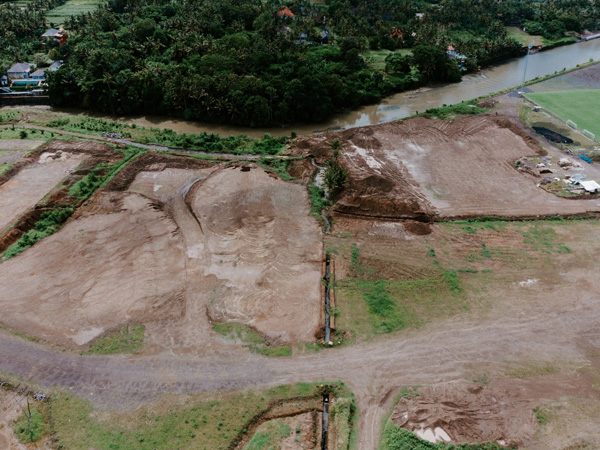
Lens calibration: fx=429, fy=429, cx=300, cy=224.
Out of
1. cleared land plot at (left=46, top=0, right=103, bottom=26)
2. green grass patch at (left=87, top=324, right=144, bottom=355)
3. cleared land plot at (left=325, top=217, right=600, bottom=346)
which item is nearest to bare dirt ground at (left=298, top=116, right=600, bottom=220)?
cleared land plot at (left=325, top=217, right=600, bottom=346)

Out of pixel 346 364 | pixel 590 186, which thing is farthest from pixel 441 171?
pixel 346 364

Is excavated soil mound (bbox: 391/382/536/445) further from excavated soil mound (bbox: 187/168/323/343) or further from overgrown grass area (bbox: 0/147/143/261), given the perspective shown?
overgrown grass area (bbox: 0/147/143/261)

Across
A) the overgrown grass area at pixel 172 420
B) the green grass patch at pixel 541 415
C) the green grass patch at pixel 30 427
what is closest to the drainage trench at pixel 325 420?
the overgrown grass area at pixel 172 420

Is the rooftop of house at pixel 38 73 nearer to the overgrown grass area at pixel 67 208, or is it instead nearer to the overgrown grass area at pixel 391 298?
the overgrown grass area at pixel 67 208

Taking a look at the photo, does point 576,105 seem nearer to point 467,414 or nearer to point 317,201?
point 317,201

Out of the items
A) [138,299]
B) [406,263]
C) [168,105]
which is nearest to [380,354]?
[406,263]

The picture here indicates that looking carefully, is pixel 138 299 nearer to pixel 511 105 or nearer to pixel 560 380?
pixel 560 380
